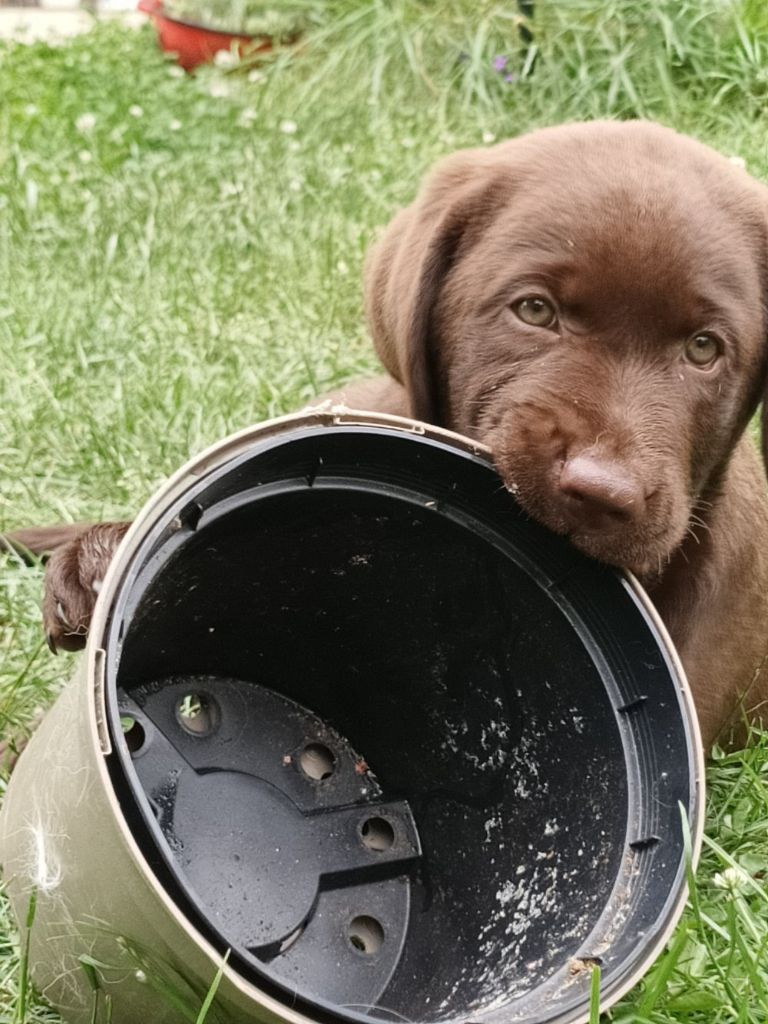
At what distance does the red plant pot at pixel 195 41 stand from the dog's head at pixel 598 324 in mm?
5109

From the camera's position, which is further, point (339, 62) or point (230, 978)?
point (339, 62)

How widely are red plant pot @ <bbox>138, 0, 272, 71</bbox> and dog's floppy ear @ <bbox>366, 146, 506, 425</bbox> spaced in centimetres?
500

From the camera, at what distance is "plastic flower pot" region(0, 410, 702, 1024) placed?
214 centimetres

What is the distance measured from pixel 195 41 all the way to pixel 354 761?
219 inches

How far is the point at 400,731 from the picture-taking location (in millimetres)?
3229

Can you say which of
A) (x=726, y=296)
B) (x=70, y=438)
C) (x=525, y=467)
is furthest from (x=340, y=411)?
(x=70, y=438)

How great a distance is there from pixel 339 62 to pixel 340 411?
5.28m

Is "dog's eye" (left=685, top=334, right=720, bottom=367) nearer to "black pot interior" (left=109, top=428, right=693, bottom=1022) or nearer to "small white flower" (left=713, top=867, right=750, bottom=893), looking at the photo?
"black pot interior" (left=109, top=428, right=693, bottom=1022)

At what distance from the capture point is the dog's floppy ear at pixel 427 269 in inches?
118

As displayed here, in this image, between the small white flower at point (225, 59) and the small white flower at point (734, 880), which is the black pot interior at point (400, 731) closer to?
the small white flower at point (734, 880)

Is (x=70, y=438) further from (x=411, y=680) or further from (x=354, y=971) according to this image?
(x=354, y=971)

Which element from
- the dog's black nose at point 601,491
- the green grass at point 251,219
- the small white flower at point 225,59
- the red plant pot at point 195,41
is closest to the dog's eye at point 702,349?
the dog's black nose at point 601,491

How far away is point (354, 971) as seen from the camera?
2910 millimetres

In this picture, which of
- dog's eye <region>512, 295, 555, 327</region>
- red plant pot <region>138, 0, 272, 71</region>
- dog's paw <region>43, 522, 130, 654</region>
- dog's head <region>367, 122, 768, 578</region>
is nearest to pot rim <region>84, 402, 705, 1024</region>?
dog's head <region>367, 122, 768, 578</region>
